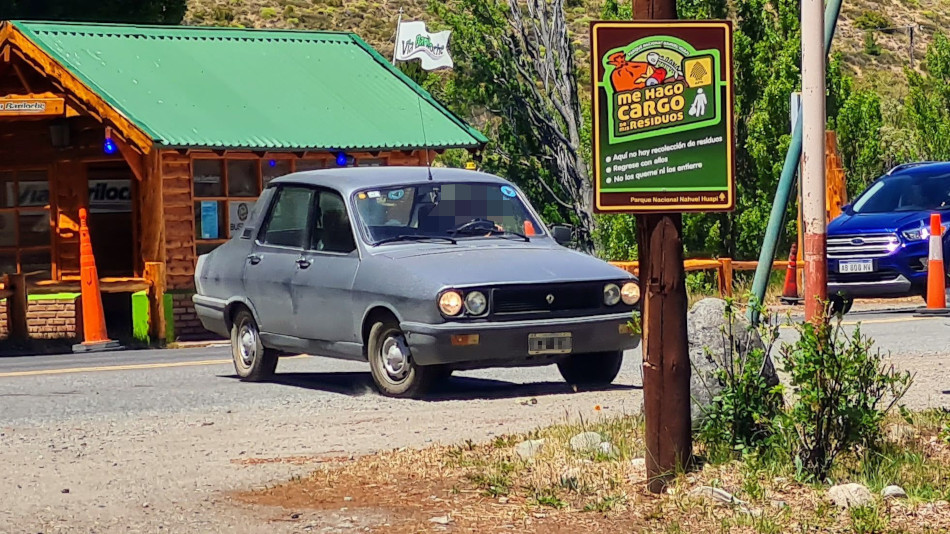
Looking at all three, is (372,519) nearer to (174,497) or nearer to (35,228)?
(174,497)

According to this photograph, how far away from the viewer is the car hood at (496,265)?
39.3 feet

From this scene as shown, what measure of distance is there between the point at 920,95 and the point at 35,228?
2173 centimetres

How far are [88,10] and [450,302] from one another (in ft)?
88.6

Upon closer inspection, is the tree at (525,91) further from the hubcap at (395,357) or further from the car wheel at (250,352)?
the hubcap at (395,357)

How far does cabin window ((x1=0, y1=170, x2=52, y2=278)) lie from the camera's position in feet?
77.4

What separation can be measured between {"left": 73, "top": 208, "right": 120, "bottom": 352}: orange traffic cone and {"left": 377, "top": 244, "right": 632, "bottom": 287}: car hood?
8430mm

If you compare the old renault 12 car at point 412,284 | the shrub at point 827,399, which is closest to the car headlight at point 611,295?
the old renault 12 car at point 412,284

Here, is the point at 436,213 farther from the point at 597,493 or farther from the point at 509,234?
the point at 597,493

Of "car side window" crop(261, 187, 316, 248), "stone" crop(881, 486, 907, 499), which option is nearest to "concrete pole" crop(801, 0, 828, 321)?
"stone" crop(881, 486, 907, 499)

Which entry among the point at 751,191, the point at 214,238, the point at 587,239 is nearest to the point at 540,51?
the point at 587,239

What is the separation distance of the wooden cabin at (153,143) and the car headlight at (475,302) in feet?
32.4

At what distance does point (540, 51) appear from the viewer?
1404 inches

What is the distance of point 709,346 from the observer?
8.98 meters

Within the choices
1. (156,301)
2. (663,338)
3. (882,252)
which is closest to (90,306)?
(156,301)
